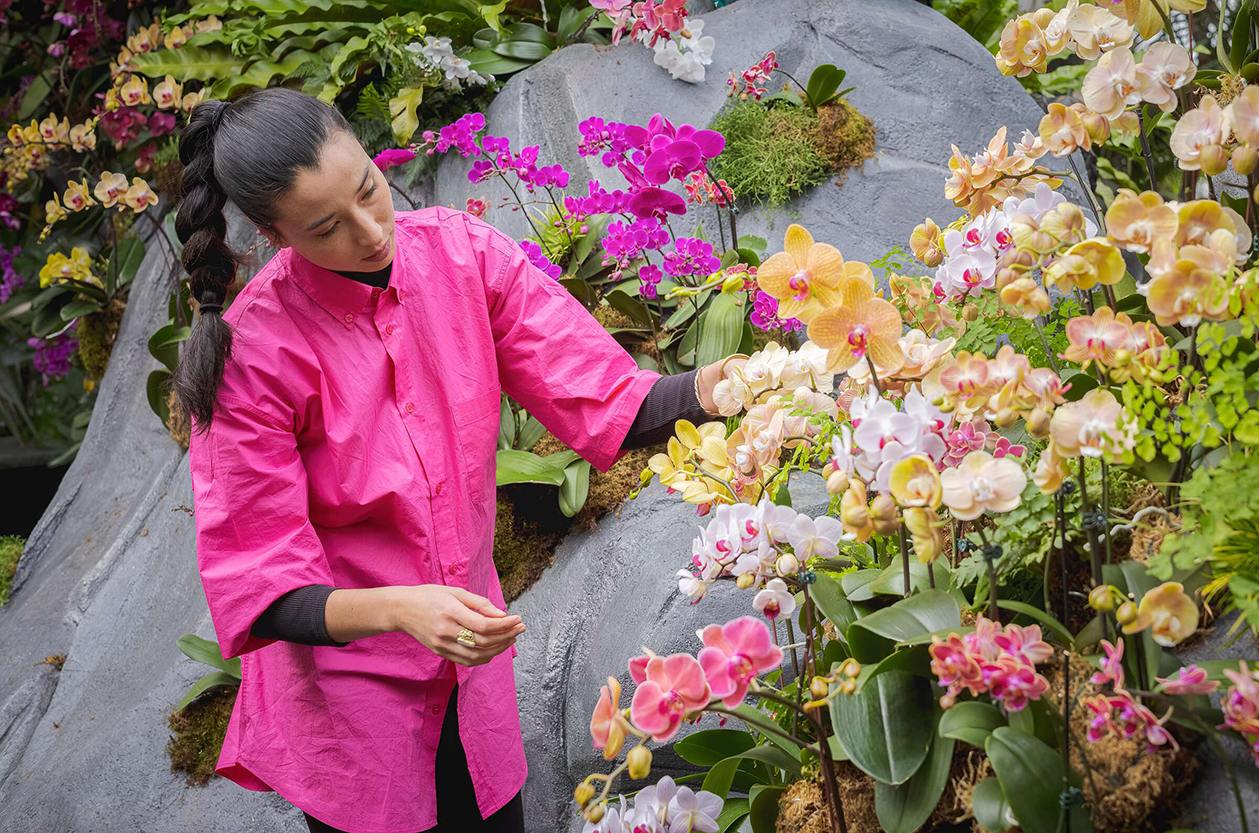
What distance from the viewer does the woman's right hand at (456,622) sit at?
93cm

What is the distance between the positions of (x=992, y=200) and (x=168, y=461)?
2730 mm

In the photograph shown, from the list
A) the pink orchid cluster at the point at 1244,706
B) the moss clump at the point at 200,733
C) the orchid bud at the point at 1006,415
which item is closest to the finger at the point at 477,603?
the orchid bud at the point at 1006,415

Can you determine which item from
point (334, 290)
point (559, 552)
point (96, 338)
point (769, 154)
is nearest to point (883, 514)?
point (334, 290)

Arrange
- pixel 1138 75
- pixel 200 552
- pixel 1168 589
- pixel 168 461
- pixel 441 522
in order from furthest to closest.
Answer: pixel 168 461 < pixel 441 522 < pixel 200 552 < pixel 1138 75 < pixel 1168 589

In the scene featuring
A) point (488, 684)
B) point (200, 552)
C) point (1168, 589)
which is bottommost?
point (488, 684)

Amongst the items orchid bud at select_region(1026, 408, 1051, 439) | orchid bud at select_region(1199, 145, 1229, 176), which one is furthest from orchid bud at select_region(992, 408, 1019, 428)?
orchid bud at select_region(1199, 145, 1229, 176)

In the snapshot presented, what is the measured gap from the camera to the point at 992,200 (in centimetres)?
89

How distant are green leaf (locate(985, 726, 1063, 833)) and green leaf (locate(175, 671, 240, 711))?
1.93 metres

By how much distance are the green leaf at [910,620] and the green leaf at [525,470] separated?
121 centimetres

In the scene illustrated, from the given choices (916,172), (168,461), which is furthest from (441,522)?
(168,461)

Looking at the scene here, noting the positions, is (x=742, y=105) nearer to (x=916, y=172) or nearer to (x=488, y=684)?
(x=916, y=172)

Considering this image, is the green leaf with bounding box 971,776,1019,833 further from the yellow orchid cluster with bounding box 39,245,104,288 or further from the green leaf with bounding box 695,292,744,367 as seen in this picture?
the yellow orchid cluster with bounding box 39,245,104,288

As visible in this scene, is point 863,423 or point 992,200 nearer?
point 863,423

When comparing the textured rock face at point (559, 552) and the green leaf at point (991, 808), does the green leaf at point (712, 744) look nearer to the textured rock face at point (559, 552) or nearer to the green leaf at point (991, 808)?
the green leaf at point (991, 808)
